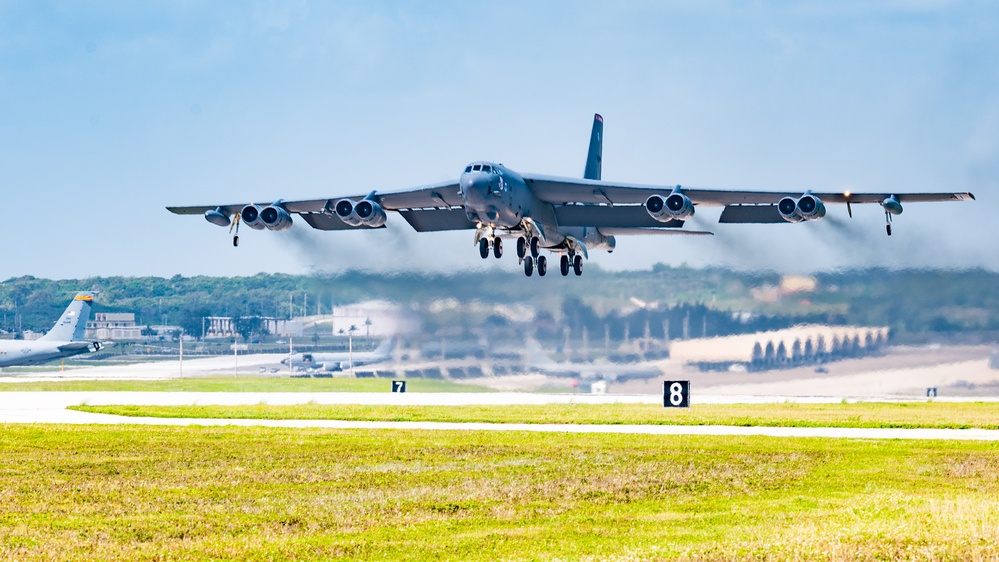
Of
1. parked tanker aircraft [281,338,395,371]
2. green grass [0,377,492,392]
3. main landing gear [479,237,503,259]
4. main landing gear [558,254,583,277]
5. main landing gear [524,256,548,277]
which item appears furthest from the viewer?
parked tanker aircraft [281,338,395,371]

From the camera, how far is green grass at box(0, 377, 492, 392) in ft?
236

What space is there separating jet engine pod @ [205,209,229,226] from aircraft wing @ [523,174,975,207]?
36.2 feet

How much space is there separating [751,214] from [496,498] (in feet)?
82.8

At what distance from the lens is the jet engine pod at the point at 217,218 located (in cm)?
4462

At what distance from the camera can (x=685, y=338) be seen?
56344mm

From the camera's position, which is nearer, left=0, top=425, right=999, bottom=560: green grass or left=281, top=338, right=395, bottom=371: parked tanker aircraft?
left=0, top=425, right=999, bottom=560: green grass

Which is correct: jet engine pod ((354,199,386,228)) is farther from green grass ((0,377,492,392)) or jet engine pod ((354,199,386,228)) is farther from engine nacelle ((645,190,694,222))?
green grass ((0,377,492,392))

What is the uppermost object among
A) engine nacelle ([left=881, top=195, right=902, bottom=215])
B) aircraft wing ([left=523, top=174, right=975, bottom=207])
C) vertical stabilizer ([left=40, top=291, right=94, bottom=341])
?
aircraft wing ([left=523, top=174, right=975, bottom=207])

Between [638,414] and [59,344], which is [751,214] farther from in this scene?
[59,344]

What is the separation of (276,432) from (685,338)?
26102mm

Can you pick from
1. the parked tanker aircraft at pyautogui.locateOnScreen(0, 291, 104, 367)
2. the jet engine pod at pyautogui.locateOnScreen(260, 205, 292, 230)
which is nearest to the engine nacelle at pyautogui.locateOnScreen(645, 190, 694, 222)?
the jet engine pod at pyautogui.locateOnScreen(260, 205, 292, 230)

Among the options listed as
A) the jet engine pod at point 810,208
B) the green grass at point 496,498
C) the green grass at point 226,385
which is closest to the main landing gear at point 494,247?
the jet engine pod at point 810,208

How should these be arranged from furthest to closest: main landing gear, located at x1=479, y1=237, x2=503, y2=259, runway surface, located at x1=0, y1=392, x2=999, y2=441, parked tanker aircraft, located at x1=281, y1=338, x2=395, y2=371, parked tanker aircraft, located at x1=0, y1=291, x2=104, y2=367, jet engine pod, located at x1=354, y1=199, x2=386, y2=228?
parked tanker aircraft, located at x1=281, y1=338, x2=395, y2=371 → parked tanker aircraft, located at x1=0, y1=291, x2=104, y2=367 → main landing gear, located at x1=479, y1=237, x2=503, y2=259 → jet engine pod, located at x1=354, y1=199, x2=386, y2=228 → runway surface, located at x1=0, y1=392, x2=999, y2=441

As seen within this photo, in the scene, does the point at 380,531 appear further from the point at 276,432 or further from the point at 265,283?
the point at 265,283
